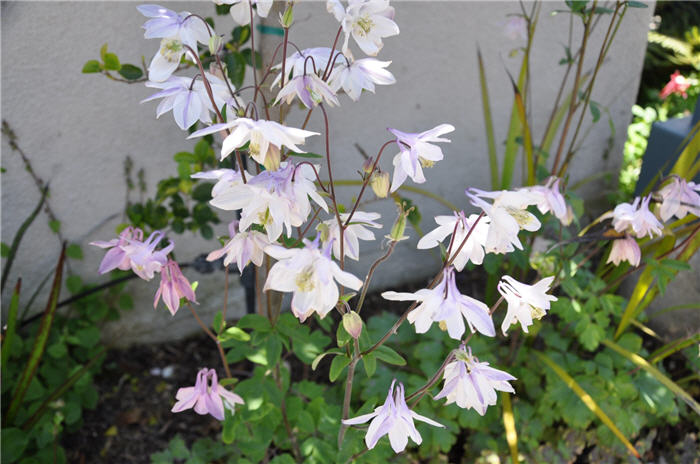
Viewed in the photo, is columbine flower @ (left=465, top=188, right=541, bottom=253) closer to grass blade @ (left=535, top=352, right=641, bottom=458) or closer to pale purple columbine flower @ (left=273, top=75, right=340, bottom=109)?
pale purple columbine flower @ (left=273, top=75, right=340, bottom=109)

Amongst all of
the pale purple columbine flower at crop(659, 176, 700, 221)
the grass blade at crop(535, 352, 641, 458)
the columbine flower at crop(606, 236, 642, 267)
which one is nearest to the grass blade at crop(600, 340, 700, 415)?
the grass blade at crop(535, 352, 641, 458)

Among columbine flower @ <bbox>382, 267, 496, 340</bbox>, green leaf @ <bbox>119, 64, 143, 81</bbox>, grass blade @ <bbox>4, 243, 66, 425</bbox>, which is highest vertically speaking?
green leaf @ <bbox>119, 64, 143, 81</bbox>

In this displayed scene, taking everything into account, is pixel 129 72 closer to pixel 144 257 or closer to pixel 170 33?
pixel 170 33

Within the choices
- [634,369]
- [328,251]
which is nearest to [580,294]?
[634,369]

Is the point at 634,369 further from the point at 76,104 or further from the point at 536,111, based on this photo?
the point at 76,104

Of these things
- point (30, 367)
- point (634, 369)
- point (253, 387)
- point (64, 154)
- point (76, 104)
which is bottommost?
point (634, 369)

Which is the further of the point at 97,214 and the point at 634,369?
the point at 97,214

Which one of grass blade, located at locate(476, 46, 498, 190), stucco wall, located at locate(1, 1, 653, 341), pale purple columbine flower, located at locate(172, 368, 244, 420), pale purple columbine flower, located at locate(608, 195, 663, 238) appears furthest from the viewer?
grass blade, located at locate(476, 46, 498, 190)
